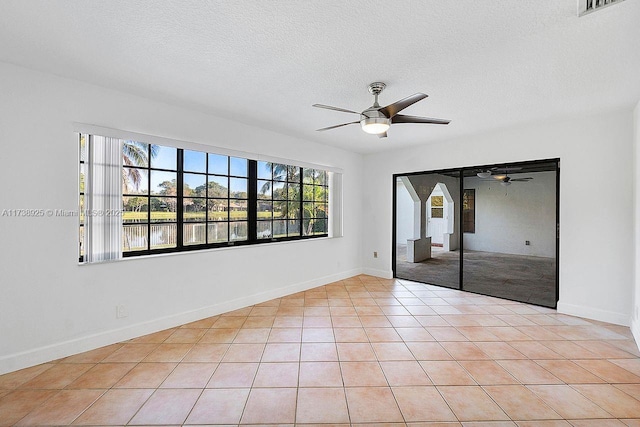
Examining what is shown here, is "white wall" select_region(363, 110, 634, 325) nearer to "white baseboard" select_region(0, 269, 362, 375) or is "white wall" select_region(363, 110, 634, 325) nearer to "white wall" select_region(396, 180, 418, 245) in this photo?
"white baseboard" select_region(0, 269, 362, 375)

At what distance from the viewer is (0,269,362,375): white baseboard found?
2.43 m

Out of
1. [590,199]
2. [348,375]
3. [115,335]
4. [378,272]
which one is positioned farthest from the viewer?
[378,272]

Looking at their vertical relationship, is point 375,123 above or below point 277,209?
above

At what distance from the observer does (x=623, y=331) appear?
321 cm

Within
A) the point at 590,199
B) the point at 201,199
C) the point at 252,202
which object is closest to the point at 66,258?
the point at 201,199

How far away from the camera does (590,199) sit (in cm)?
362

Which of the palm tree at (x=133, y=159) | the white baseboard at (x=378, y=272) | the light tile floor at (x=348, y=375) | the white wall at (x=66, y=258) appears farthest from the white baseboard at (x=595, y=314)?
the palm tree at (x=133, y=159)

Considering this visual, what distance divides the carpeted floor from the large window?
2.88m

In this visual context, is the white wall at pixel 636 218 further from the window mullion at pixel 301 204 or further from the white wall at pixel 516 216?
the white wall at pixel 516 216

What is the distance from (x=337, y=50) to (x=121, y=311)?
3187 millimetres

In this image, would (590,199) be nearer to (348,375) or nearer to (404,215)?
(348,375)

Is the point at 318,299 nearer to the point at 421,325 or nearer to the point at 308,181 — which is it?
the point at 421,325

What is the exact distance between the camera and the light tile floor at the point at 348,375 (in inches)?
75.0

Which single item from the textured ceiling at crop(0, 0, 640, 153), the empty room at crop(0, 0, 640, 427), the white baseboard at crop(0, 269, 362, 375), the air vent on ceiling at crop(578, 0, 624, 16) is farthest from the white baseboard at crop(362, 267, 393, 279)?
the air vent on ceiling at crop(578, 0, 624, 16)
